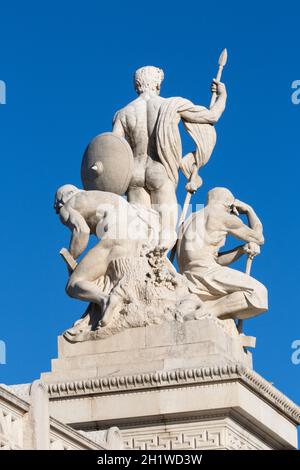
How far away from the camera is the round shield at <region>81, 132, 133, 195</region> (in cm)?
2605

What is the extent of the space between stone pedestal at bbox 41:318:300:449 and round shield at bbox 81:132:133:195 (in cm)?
242

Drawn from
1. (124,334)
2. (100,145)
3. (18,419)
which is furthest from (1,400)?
(100,145)

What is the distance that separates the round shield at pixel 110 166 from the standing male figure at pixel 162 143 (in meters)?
0.30

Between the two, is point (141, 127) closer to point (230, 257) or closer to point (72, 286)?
point (230, 257)

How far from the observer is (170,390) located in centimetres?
2400

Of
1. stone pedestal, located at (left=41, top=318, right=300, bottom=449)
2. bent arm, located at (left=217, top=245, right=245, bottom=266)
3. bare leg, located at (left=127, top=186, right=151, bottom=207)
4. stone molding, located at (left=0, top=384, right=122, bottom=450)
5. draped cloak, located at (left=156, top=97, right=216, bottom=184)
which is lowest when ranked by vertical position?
stone molding, located at (left=0, top=384, right=122, bottom=450)

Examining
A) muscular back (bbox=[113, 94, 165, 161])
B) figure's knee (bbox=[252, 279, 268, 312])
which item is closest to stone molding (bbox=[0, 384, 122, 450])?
figure's knee (bbox=[252, 279, 268, 312])

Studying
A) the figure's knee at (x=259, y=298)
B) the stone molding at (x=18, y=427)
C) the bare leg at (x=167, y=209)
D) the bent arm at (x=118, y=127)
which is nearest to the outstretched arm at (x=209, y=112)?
the bent arm at (x=118, y=127)

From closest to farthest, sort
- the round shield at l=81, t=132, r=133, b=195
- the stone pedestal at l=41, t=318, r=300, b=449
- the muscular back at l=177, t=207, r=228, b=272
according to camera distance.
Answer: the stone pedestal at l=41, t=318, r=300, b=449 < the muscular back at l=177, t=207, r=228, b=272 < the round shield at l=81, t=132, r=133, b=195

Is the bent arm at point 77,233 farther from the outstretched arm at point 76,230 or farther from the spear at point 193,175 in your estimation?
the spear at point 193,175

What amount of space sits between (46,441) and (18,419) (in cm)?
45

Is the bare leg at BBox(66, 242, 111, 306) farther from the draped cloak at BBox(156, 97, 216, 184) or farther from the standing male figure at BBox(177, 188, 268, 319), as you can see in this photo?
the draped cloak at BBox(156, 97, 216, 184)

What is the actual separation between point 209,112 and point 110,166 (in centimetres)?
190

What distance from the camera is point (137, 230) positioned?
83.7 ft
